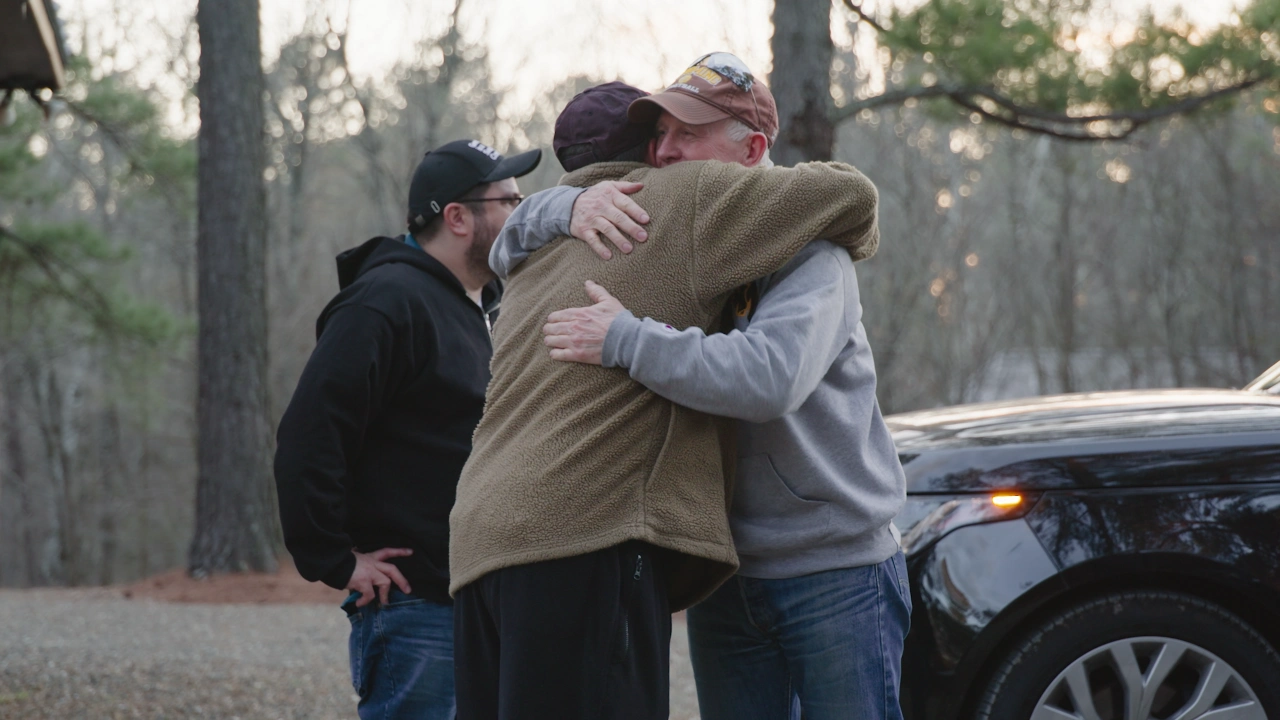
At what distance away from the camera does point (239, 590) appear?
9.65 m

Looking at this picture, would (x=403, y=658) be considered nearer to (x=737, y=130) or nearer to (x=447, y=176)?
(x=447, y=176)

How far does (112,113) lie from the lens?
46.3ft

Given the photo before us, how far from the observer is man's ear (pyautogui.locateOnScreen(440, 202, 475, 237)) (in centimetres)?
307

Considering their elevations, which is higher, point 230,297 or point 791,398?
point 230,297

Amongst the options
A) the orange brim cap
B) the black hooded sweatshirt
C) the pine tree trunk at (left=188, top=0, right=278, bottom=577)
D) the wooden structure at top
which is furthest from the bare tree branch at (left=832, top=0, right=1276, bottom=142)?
the orange brim cap

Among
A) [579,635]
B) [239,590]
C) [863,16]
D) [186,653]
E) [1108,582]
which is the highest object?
[863,16]

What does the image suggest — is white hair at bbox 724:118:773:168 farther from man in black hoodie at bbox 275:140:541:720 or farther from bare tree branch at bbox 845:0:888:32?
bare tree branch at bbox 845:0:888:32

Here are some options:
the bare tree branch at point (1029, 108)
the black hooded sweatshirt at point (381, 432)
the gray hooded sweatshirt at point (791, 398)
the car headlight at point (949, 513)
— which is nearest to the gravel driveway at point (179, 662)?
the car headlight at point (949, 513)

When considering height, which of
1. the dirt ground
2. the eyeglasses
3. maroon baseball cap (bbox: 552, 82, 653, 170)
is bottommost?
the dirt ground

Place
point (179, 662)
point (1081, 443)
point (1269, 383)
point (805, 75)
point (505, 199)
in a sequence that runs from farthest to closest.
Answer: point (805, 75), point (179, 662), point (1269, 383), point (1081, 443), point (505, 199)

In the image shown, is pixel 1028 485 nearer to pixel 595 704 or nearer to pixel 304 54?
pixel 595 704

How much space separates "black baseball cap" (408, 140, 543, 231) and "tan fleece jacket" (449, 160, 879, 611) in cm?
102

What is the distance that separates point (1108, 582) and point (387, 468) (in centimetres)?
195

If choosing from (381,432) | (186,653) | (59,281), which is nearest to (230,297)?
(186,653)
